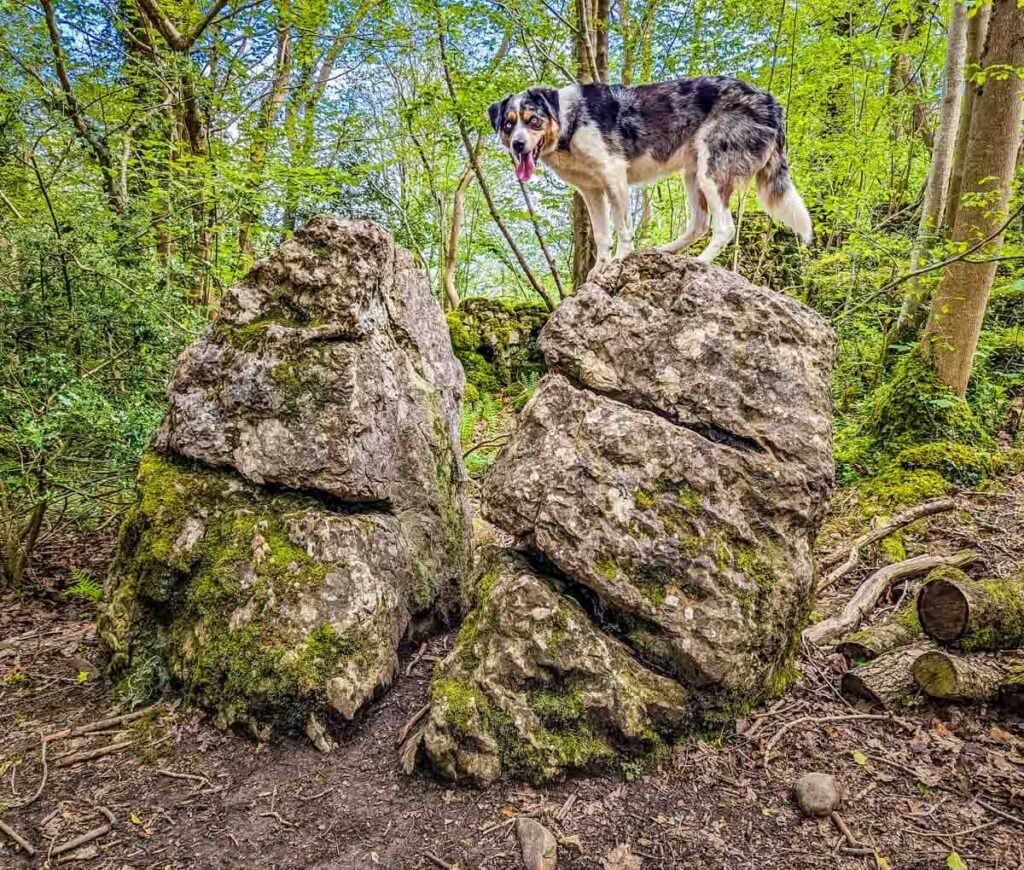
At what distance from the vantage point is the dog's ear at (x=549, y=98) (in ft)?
11.4

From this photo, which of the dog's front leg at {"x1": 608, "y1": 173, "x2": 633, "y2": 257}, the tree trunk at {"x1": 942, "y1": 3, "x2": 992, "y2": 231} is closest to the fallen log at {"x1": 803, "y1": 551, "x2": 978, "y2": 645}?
the dog's front leg at {"x1": 608, "y1": 173, "x2": 633, "y2": 257}

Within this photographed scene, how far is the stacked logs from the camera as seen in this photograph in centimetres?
280

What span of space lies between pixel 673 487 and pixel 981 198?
17.1 ft

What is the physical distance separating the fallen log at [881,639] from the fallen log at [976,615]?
0.14m

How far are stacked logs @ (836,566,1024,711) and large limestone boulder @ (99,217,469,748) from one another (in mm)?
2558

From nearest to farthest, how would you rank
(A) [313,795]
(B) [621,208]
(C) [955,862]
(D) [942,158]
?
(C) [955,862], (A) [313,795], (B) [621,208], (D) [942,158]

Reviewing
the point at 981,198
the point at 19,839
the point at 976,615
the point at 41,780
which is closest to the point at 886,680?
the point at 976,615

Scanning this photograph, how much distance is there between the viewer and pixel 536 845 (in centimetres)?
215

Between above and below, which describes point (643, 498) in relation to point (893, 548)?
above

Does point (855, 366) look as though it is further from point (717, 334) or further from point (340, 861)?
point (340, 861)

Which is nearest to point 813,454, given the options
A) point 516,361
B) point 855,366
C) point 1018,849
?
point 1018,849

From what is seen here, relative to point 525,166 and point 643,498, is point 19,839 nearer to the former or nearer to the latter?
point 643,498

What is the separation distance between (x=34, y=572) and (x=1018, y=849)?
20.5ft

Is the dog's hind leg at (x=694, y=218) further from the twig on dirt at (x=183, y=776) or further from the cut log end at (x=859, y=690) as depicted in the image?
Answer: the twig on dirt at (x=183, y=776)
